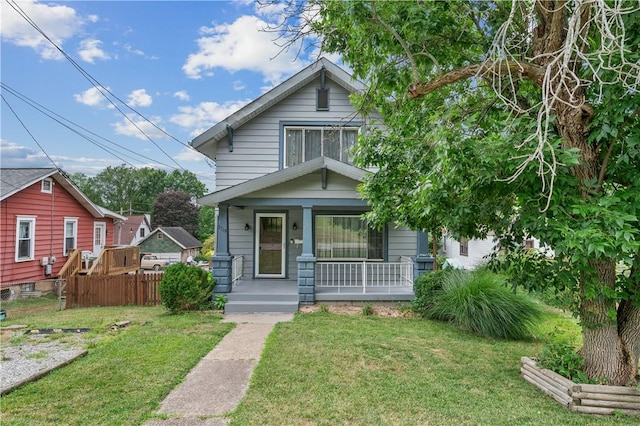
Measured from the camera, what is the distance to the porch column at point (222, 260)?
27.9ft

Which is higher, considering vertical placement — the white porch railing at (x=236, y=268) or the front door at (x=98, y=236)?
the front door at (x=98, y=236)

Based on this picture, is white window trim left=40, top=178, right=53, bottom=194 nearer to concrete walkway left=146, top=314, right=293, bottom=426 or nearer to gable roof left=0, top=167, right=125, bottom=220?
gable roof left=0, top=167, right=125, bottom=220

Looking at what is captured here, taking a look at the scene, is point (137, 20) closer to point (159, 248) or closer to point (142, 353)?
point (142, 353)

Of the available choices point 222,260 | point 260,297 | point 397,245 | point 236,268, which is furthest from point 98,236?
point 397,245

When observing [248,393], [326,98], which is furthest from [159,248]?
[248,393]

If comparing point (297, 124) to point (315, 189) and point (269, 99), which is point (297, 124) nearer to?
point (269, 99)

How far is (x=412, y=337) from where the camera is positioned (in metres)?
6.03

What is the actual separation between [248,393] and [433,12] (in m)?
5.05

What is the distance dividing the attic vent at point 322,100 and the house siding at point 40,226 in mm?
11026

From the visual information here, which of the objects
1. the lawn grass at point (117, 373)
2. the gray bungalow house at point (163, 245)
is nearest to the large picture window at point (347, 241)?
the lawn grass at point (117, 373)

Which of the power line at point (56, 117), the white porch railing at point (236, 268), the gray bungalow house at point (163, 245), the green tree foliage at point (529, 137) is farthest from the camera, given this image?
the gray bungalow house at point (163, 245)

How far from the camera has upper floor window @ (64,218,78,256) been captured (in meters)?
14.6

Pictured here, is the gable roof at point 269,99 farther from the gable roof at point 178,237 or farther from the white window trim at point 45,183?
the gable roof at point 178,237

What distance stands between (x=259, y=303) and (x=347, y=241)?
3.55 metres
